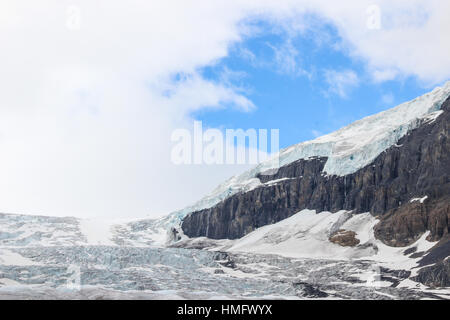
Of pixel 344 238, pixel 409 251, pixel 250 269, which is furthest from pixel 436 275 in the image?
pixel 344 238

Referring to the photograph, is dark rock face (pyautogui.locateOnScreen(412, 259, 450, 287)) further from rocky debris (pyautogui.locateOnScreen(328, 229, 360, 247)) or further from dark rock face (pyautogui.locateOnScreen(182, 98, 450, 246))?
rocky debris (pyautogui.locateOnScreen(328, 229, 360, 247))

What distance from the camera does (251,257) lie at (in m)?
156

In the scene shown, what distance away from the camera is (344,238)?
166 meters

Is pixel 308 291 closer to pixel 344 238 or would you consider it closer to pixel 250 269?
pixel 250 269

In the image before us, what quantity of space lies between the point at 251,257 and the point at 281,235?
130 ft

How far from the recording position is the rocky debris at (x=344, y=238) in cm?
16251

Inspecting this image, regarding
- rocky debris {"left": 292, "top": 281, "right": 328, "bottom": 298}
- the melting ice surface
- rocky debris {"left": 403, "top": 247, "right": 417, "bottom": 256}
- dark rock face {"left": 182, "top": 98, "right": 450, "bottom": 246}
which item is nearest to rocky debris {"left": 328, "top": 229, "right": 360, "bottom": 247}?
the melting ice surface

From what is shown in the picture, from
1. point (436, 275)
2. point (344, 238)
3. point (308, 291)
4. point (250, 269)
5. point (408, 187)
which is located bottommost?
point (308, 291)

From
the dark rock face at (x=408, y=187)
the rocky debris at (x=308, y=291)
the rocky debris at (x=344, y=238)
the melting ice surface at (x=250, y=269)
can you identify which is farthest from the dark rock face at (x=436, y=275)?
the rocky debris at (x=344, y=238)

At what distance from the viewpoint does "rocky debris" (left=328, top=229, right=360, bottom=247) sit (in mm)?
162512

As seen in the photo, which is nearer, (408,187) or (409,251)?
(409,251)

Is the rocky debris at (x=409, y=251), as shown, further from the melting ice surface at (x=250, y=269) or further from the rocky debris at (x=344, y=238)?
the rocky debris at (x=344, y=238)

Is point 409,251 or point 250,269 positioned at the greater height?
point 409,251
